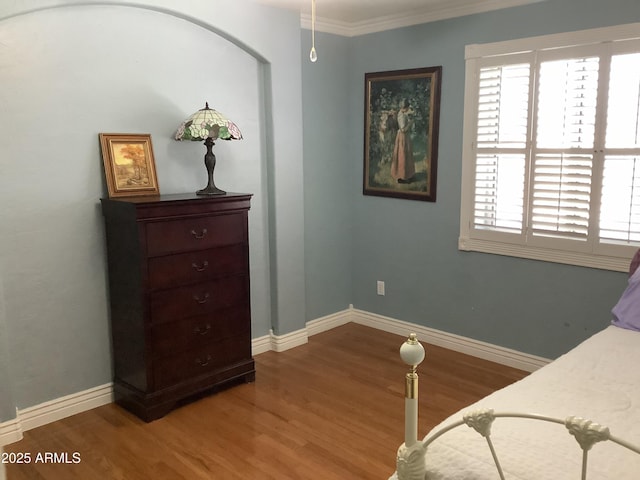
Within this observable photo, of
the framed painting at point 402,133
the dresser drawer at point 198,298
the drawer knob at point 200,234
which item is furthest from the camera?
the framed painting at point 402,133

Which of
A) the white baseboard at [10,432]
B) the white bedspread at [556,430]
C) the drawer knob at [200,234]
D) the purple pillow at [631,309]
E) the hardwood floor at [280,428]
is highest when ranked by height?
the drawer knob at [200,234]

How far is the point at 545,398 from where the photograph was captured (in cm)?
195

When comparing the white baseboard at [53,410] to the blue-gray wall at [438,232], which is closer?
the white baseboard at [53,410]

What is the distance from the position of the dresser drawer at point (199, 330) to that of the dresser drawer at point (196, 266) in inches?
9.3

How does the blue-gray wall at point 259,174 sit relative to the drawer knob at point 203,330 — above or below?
above

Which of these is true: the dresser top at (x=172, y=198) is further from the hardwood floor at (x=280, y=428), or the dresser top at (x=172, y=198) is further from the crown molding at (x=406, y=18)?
the crown molding at (x=406, y=18)

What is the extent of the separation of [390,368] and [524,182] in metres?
1.55

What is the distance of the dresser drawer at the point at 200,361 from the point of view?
3.22m

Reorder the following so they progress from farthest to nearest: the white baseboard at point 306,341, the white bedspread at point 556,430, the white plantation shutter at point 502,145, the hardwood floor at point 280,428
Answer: the white plantation shutter at point 502,145, the white baseboard at point 306,341, the hardwood floor at point 280,428, the white bedspread at point 556,430

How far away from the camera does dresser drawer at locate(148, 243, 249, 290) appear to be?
314 cm

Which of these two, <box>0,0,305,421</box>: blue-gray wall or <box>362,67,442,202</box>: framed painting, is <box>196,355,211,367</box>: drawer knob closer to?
<box>0,0,305,421</box>: blue-gray wall

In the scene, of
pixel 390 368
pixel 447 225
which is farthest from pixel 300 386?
pixel 447 225

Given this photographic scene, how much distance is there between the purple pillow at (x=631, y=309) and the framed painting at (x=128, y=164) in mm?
2669

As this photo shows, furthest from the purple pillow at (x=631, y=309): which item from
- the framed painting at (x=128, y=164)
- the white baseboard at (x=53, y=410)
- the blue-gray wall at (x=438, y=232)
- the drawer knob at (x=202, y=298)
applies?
the white baseboard at (x=53, y=410)
